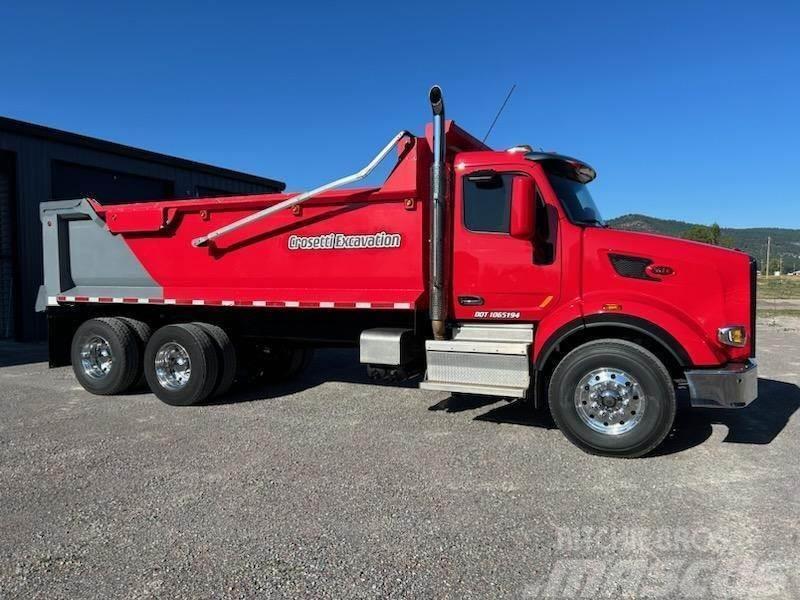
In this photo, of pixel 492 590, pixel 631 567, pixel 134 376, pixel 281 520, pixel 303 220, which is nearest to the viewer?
pixel 492 590

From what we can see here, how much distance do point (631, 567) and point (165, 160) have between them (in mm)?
15693

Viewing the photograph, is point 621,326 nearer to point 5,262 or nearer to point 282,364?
point 282,364

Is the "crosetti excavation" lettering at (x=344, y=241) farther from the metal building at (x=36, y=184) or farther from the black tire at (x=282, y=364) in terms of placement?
the metal building at (x=36, y=184)

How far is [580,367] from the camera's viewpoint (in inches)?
201

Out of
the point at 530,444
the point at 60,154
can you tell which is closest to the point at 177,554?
the point at 530,444

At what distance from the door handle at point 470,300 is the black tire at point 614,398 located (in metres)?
1.02

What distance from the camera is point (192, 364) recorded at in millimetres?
6801

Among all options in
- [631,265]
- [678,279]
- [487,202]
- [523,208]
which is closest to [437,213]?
[487,202]

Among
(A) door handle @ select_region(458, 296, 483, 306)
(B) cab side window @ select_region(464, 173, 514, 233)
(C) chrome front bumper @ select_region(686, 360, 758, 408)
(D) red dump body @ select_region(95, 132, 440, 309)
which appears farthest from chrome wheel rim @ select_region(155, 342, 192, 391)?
(C) chrome front bumper @ select_region(686, 360, 758, 408)

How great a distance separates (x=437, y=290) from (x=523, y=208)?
1176mm

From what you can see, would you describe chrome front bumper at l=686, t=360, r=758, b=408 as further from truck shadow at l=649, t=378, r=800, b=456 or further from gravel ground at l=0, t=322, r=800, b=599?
truck shadow at l=649, t=378, r=800, b=456

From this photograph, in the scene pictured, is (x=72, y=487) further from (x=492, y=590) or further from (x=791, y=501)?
(x=791, y=501)

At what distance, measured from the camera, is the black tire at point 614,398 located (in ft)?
15.9

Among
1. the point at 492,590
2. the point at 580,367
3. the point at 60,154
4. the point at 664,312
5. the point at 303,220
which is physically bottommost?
the point at 492,590
